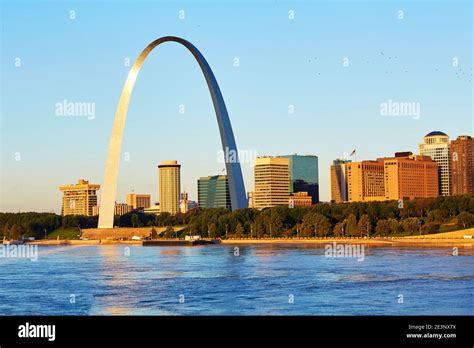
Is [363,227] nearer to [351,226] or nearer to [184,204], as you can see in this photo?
[351,226]

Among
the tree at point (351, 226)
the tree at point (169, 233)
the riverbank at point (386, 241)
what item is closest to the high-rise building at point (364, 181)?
the tree at point (169, 233)

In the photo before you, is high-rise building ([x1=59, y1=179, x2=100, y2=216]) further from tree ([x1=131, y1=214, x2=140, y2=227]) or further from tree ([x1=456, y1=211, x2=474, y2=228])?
tree ([x1=456, y1=211, x2=474, y2=228])

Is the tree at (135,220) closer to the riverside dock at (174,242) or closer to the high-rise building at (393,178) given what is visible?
the riverside dock at (174,242)

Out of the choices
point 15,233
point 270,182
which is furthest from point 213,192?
point 15,233

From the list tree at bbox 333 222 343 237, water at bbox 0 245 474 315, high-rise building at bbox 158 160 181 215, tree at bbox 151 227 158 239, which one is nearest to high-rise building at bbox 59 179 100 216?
high-rise building at bbox 158 160 181 215

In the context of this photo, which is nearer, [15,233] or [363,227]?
[363,227]
